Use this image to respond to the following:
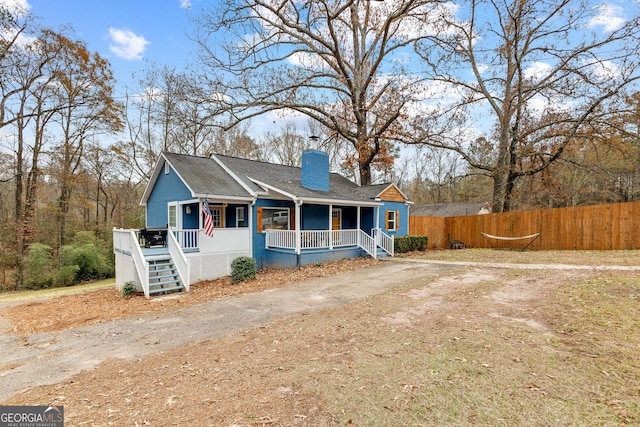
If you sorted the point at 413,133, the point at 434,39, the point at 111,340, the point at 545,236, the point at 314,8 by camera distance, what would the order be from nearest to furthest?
the point at 111,340 < the point at 545,236 < the point at 314,8 < the point at 434,39 < the point at 413,133

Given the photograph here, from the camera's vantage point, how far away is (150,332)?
5617 mm

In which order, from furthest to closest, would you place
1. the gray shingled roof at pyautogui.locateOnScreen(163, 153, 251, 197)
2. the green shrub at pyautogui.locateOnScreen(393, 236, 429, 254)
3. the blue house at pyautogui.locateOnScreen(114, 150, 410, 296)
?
1. the green shrub at pyautogui.locateOnScreen(393, 236, 429, 254)
2. the gray shingled roof at pyautogui.locateOnScreen(163, 153, 251, 197)
3. the blue house at pyautogui.locateOnScreen(114, 150, 410, 296)

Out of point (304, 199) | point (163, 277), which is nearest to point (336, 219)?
point (304, 199)

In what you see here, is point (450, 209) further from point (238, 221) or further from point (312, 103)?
point (238, 221)

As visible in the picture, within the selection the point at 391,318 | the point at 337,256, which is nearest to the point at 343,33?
the point at 337,256

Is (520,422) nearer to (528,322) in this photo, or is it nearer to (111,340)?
(528,322)

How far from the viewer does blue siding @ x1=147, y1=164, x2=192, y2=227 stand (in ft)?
39.2

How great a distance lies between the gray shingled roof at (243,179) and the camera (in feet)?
37.0

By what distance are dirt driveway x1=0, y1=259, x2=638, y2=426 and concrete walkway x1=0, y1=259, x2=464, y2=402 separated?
2cm

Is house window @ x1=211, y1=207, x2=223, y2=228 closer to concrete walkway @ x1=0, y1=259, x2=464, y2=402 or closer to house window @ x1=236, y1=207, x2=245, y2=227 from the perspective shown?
house window @ x1=236, y1=207, x2=245, y2=227

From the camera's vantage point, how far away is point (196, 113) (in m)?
16.0

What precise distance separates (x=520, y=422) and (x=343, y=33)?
2212 cm

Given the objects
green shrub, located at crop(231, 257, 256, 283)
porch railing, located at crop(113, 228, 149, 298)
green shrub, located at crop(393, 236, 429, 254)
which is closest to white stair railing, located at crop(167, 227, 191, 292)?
porch railing, located at crop(113, 228, 149, 298)

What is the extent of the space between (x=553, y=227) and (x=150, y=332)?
16.8 meters
